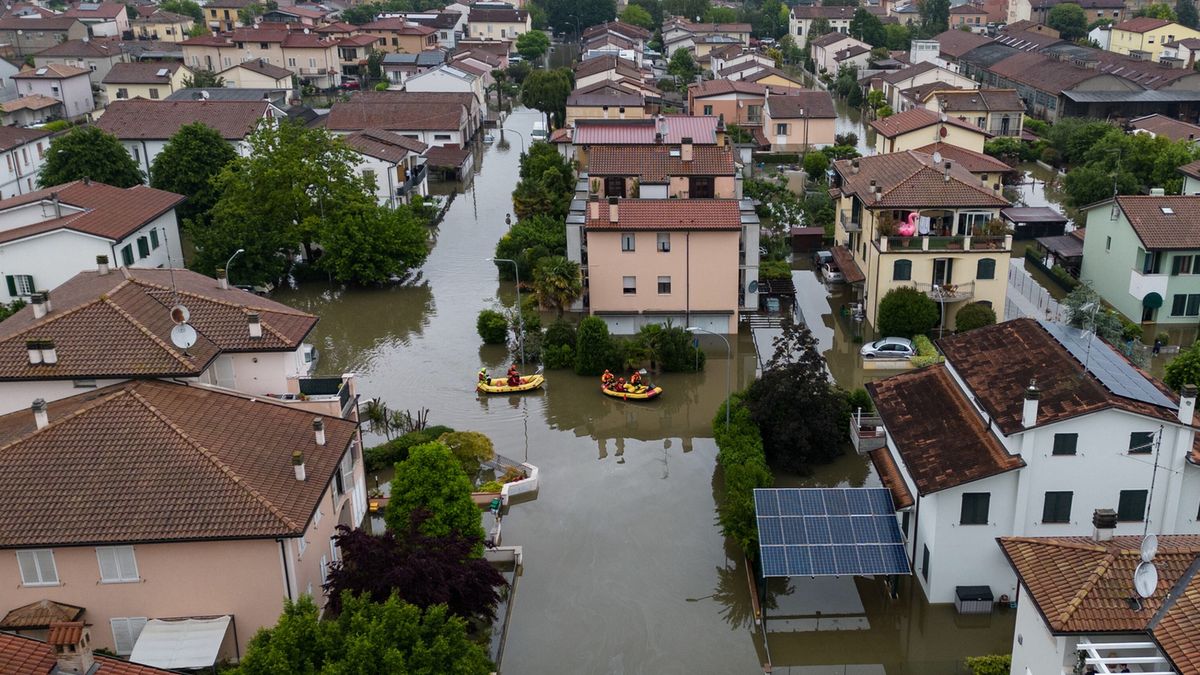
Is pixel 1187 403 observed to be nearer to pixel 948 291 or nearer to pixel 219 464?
pixel 948 291

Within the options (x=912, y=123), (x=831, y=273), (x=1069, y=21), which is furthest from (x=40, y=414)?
(x=1069, y=21)

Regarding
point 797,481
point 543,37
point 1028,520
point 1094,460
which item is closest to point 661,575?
point 797,481

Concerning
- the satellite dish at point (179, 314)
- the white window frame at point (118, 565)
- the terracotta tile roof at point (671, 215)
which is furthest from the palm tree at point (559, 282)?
the white window frame at point (118, 565)

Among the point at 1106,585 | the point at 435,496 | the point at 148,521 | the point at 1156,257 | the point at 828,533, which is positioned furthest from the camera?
the point at 1156,257

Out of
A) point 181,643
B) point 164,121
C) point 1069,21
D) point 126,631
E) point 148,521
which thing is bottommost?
point 126,631

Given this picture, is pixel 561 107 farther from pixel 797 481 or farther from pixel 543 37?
pixel 797 481

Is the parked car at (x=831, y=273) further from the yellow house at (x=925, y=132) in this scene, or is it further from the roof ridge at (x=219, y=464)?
the roof ridge at (x=219, y=464)

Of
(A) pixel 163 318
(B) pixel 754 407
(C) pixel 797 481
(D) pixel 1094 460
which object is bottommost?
(C) pixel 797 481
